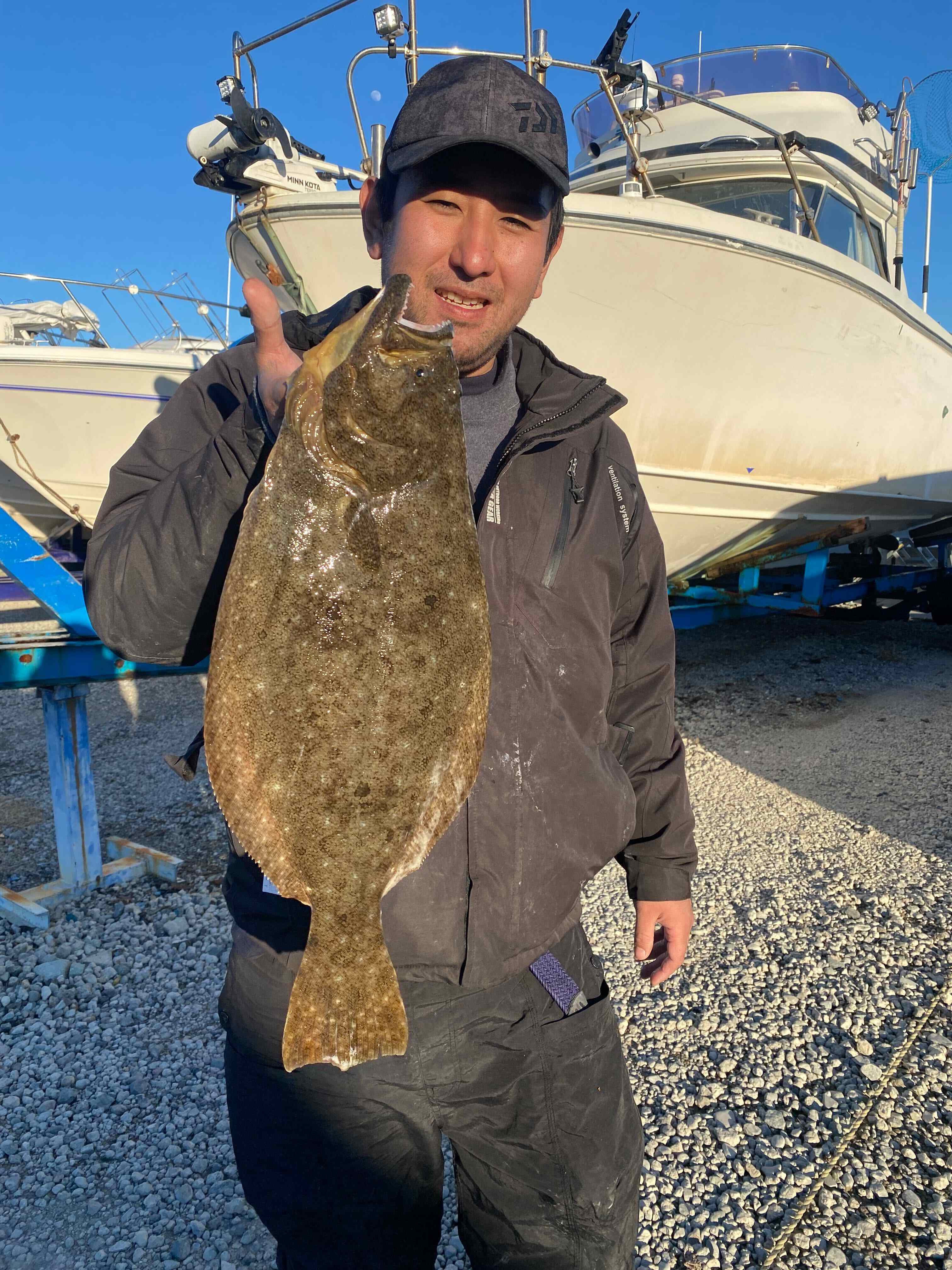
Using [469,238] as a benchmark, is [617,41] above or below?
above

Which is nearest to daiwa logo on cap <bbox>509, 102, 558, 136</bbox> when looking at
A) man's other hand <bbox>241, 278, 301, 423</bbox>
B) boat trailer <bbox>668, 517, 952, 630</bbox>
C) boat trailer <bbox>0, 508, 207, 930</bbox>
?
man's other hand <bbox>241, 278, 301, 423</bbox>

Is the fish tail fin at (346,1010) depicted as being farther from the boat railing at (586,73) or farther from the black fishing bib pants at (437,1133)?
the boat railing at (586,73)

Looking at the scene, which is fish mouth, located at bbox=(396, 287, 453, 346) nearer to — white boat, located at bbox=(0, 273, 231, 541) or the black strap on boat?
the black strap on boat

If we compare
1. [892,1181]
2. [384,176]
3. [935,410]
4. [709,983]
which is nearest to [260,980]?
[384,176]

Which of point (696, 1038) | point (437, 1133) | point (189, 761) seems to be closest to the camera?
point (189, 761)

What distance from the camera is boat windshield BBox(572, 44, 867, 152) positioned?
8.27 metres

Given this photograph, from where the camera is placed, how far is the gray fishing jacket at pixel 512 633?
1.39 metres

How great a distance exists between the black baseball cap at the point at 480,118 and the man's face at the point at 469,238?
27 mm

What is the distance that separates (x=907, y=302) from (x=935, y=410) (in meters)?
1.28

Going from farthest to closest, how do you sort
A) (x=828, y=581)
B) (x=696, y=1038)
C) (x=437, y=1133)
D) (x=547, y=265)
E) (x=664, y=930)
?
(x=828, y=581) → (x=696, y=1038) → (x=664, y=930) → (x=547, y=265) → (x=437, y=1133)

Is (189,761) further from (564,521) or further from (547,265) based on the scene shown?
(547,265)

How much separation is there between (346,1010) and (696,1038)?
224 centimetres

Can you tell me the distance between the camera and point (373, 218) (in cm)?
170

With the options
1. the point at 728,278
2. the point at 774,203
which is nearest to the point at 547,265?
the point at 728,278
